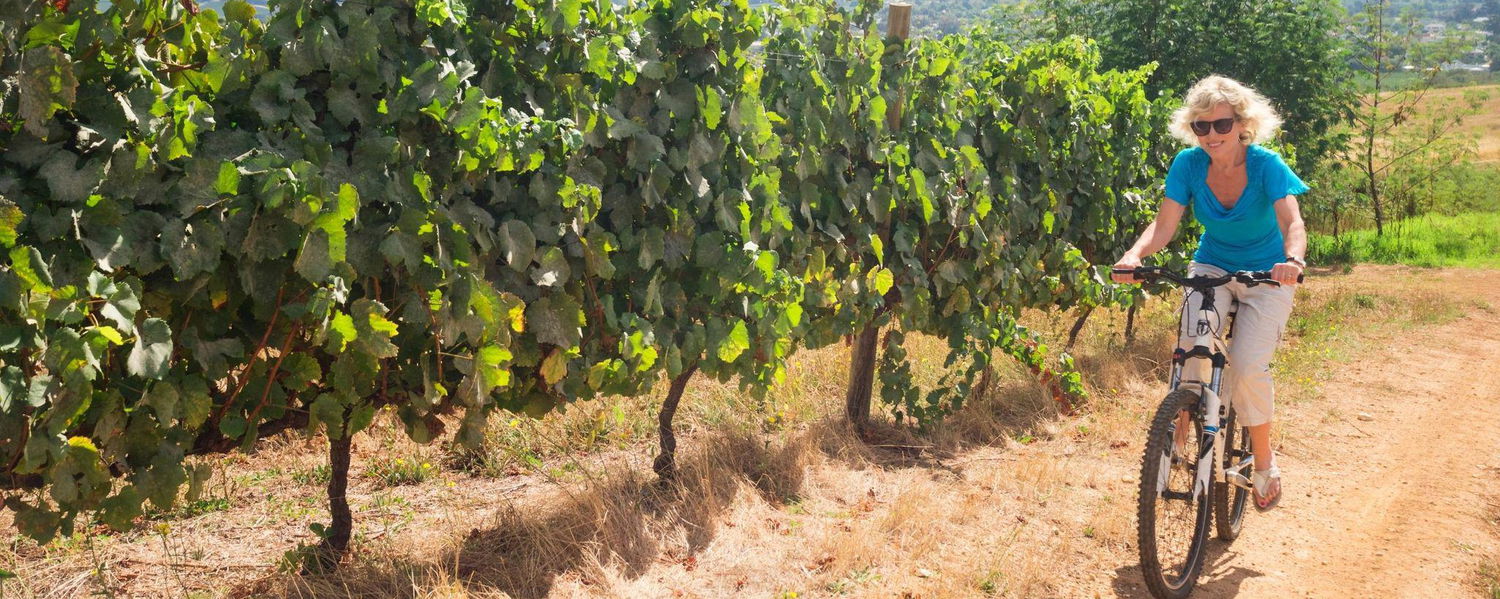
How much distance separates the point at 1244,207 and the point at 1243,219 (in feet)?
0.17

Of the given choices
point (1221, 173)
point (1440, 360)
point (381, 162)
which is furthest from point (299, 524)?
point (1440, 360)

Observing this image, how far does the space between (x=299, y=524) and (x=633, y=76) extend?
2473mm

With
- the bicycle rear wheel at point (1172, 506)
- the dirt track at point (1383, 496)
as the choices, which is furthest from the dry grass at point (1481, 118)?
the bicycle rear wheel at point (1172, 506)

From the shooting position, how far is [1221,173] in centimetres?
462

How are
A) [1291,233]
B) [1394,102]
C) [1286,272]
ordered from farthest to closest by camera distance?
[1394,102]
[1291,233]
[1286,272]

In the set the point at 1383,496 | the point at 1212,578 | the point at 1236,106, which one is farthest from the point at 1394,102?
the point at 1212,578

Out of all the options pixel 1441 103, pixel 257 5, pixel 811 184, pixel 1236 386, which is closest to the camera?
pixel 257 5

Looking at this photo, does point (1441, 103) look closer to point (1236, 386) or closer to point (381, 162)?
point (1236, 386)

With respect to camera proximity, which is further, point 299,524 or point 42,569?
point 299,524

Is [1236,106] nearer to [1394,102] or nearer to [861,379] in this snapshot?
[861,379]

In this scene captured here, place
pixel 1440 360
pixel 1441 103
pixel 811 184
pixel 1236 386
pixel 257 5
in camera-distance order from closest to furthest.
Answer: pixel 257 5, pixel 1236 386, pixel 811 184, pixel 1440 360, pixel 1441 103

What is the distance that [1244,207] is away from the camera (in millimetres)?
4570

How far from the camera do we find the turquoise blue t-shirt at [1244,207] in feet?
14.7

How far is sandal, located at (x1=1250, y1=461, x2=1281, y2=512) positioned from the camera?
4.79 m
